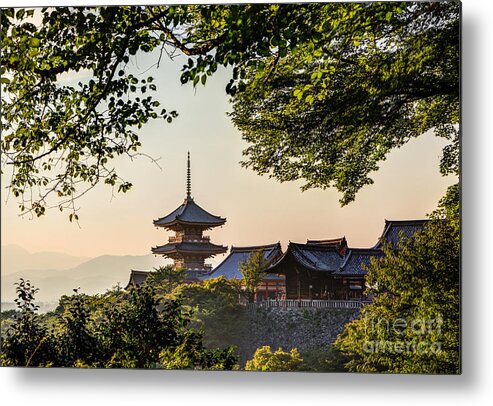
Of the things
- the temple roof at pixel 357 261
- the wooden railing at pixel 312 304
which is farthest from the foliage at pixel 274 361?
the temple roof at pixel 357 261

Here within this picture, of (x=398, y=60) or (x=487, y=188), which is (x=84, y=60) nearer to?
(x=398, y=60)

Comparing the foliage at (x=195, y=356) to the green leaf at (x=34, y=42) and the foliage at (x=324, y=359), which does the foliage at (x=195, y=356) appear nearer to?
the foliage at (x=324, y=359)

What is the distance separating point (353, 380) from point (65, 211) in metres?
1.63

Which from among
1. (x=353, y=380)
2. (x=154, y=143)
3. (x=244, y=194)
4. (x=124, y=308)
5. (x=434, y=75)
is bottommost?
(x=353, y=380)

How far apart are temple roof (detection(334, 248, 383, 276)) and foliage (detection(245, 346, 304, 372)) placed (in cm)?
45

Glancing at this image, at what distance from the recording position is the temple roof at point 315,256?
11.7 feet

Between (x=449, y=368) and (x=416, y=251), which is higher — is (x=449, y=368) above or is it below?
below

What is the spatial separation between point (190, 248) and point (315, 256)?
0.60m

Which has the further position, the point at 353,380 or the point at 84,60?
the point at 84,60

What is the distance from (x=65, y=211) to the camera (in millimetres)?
3828

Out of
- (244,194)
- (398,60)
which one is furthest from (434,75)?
(244,194)

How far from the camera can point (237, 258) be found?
3.68 meters

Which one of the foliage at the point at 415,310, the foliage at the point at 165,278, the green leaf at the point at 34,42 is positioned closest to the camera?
the foliage at the point at 415,310

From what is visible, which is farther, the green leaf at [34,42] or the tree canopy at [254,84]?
the green leaf at [34,42]
